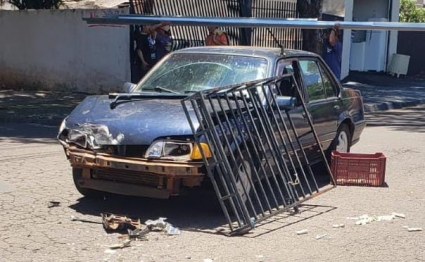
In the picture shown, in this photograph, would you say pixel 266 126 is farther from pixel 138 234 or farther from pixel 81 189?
pixel 81 189

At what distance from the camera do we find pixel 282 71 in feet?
25.1

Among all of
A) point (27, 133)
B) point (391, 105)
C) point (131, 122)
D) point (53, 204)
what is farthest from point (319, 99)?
point (391, 105)

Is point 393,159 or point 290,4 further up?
point 290,4

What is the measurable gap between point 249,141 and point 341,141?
8.44 ft

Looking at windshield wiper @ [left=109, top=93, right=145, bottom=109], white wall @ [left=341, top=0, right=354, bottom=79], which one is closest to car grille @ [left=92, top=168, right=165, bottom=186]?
windshield wiper @ [left=109, top=93, right=145, bottom=109]

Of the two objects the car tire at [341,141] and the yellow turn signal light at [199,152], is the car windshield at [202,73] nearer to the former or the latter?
the yellow turn signal light at [199,152]

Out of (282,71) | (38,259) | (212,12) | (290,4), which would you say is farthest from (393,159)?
(290,4)

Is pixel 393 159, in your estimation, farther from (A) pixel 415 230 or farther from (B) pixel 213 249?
(B) pixel 213 249

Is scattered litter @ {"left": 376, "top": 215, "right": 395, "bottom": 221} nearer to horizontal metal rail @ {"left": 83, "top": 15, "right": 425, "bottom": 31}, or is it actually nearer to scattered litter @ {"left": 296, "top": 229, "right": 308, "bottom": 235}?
scattered litter @ {"left": 296, "top": 229, "right": 308, "bottom": 235}

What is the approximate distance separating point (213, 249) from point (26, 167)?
12.8ft

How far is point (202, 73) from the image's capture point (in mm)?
7598

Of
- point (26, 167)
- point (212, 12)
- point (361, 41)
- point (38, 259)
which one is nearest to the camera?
point (38, 259)

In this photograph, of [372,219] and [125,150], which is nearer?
[125,150]

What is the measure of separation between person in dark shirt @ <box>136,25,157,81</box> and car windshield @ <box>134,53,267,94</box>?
7.15 metres
